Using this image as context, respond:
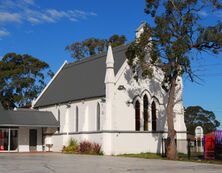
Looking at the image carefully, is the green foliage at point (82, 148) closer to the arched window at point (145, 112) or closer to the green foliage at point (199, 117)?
the arched window at point (145, 112)

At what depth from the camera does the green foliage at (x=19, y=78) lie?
67.8 metres

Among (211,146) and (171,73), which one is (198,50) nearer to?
(171,73)

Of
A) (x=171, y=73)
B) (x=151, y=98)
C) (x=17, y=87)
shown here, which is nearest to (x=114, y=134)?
(x=151, y=98)

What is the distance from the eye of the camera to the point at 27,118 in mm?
47312

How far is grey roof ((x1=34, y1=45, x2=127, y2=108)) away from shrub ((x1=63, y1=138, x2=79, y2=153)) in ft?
15.0

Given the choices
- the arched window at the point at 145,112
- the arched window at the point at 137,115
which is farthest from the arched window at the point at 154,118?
the arched window at the point at 137,115

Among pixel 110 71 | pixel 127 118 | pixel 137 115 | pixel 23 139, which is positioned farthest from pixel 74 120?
pixel 110 71

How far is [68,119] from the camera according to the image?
150ft

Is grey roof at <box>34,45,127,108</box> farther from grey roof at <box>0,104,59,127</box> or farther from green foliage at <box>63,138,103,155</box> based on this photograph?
green foliage at <box>63,138,103,155</box>

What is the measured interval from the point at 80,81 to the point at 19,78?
81.4ft

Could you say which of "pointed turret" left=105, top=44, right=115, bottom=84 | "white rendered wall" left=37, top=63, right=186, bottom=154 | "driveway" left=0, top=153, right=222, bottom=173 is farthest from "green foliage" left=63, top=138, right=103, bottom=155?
"driveway" left=0, top=153, right=222, bottom=173

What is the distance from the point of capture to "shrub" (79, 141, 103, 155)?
38.6 m

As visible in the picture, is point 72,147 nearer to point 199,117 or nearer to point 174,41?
point 174,41

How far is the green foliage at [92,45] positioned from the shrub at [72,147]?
1245 inches
